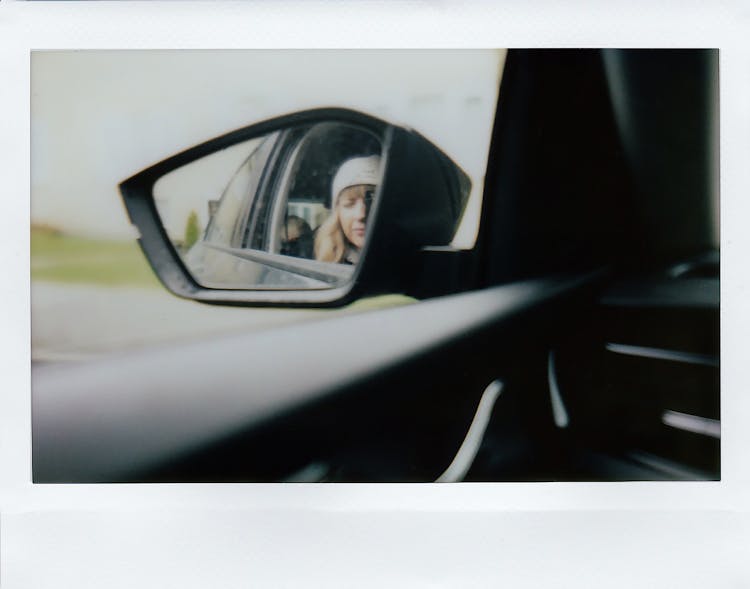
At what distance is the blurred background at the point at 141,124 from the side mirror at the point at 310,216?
0.16 ft

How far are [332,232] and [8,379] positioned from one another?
2.86 ft

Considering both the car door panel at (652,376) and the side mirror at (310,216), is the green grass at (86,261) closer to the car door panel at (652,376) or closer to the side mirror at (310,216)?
the side mirror at (310,216)

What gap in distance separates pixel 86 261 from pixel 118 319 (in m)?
0.16

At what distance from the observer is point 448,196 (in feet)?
5.01

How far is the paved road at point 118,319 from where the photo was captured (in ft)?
5.04

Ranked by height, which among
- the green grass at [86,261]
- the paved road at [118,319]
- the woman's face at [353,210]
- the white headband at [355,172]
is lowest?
the paved road at [118,319]

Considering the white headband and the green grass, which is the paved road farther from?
the white headband

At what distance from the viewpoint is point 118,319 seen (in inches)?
62.1

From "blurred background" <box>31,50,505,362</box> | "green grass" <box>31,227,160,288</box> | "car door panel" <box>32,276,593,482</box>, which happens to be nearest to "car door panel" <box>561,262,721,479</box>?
"car door panel" <box>32,276,593,482</box>

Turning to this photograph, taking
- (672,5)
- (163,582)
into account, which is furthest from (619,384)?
(163,582)

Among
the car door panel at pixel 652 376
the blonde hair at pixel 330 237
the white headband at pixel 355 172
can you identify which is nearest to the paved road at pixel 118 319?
the blonde hair at pixel 330 237

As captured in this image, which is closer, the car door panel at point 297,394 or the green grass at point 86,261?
the car door panel at point 297,394

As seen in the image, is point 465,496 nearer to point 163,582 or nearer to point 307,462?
point 307,462

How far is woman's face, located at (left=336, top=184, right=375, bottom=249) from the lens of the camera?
154 centimetres
